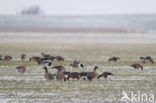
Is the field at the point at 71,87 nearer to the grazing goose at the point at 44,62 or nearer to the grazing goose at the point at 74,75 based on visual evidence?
the grazing goose at the point at 74,75

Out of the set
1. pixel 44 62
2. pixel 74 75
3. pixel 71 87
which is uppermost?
pixel 44 62

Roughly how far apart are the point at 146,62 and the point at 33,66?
572 cm

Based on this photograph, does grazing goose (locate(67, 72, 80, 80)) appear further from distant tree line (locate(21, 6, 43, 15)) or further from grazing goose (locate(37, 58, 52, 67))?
distant tree line (locate(21, 6, 43, 15))

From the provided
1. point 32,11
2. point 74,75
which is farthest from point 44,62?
point 32,11

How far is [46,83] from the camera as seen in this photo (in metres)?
16.7

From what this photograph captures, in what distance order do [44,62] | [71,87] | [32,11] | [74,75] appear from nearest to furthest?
[71,87] → [74,75] → [44,62] → [32,11]

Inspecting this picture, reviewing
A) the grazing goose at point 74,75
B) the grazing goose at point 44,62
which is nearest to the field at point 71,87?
the grazing goose at point 74,75

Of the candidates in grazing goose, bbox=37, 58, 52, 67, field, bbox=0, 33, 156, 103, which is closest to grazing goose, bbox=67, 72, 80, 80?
field, bbox=0, 33, 156, 103

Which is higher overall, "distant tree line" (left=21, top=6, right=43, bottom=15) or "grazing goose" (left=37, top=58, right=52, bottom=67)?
"distant tree line" (left=21, top=6, right=43, bottom=15)

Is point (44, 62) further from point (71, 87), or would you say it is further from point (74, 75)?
point (71, 87)

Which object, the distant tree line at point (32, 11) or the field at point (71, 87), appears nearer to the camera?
the field at point (71, 87)

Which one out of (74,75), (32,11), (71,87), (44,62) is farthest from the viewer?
(32,11)

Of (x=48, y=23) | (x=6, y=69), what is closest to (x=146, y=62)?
(x=6, y=69)

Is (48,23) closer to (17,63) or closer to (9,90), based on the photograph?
(17,63)
